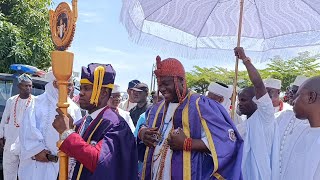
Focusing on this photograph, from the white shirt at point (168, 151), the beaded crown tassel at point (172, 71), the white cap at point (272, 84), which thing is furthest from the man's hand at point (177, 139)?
the white cap at point (272, 84)

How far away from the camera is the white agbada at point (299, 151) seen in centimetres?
284

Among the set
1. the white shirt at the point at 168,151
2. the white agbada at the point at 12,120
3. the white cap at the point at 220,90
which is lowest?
the white agbada at the point at 12,120

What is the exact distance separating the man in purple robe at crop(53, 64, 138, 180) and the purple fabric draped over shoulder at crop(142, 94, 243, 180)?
0.46 metres

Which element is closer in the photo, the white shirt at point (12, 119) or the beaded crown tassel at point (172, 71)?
the beaded crown tassel at point (172, 71)

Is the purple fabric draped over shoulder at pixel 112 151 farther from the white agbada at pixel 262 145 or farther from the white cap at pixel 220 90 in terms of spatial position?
the white cap at pixel 220 90

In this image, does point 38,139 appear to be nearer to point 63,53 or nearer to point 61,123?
point 61,123

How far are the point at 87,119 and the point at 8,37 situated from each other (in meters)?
10.7

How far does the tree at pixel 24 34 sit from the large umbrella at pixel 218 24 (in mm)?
9237

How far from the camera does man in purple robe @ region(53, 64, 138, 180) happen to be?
9.70ft

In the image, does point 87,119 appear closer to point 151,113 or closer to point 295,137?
point 151,113

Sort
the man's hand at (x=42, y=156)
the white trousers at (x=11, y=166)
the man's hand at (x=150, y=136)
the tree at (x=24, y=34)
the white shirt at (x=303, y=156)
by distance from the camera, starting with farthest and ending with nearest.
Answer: the tree at (x=24, y=34) → the white trousers at (x=11, y=166) → the man's hand at (x=42, y=156) → the man's hand at (x=150, y=136) → the white shirt at (x=303, y=156)

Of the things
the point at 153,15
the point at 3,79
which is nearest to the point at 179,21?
the point at 153,15

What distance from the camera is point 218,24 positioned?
4746mm

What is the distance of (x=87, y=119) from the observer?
3350 mm
